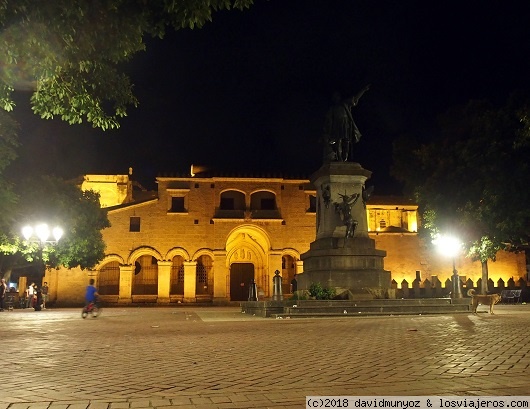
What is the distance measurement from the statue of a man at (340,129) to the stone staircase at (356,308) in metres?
5.63

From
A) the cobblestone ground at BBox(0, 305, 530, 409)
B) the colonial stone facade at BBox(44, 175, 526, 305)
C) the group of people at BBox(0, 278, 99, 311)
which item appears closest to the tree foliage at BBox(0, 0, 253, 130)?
the cobblestone ground at BBox(0, 305, 530, 409)

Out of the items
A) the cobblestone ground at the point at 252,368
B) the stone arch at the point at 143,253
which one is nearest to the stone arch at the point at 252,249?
the stone arch at the point at 143,253

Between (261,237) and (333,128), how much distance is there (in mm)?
24041

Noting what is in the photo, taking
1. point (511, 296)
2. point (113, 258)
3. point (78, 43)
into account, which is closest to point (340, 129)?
point (78, 43)

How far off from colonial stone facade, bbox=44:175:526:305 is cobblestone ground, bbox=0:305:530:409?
30493 mm

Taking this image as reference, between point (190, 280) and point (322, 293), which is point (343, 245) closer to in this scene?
point (322, 293)

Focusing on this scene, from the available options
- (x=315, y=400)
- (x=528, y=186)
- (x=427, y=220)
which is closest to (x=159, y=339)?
(x=315, y=400)

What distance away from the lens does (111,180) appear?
1865 inches

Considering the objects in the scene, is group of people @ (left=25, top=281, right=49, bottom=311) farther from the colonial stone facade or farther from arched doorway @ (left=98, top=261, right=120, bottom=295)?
arched doorway @ (left=98, top=261, right=120, bottom=295)

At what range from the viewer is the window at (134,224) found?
41.5 meters

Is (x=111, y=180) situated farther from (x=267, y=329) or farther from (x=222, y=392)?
(x=222, y=392)

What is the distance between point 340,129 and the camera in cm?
2034

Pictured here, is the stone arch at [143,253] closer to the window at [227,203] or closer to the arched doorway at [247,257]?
the arched doorway at [247,257]

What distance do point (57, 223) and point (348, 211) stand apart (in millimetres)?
19393
